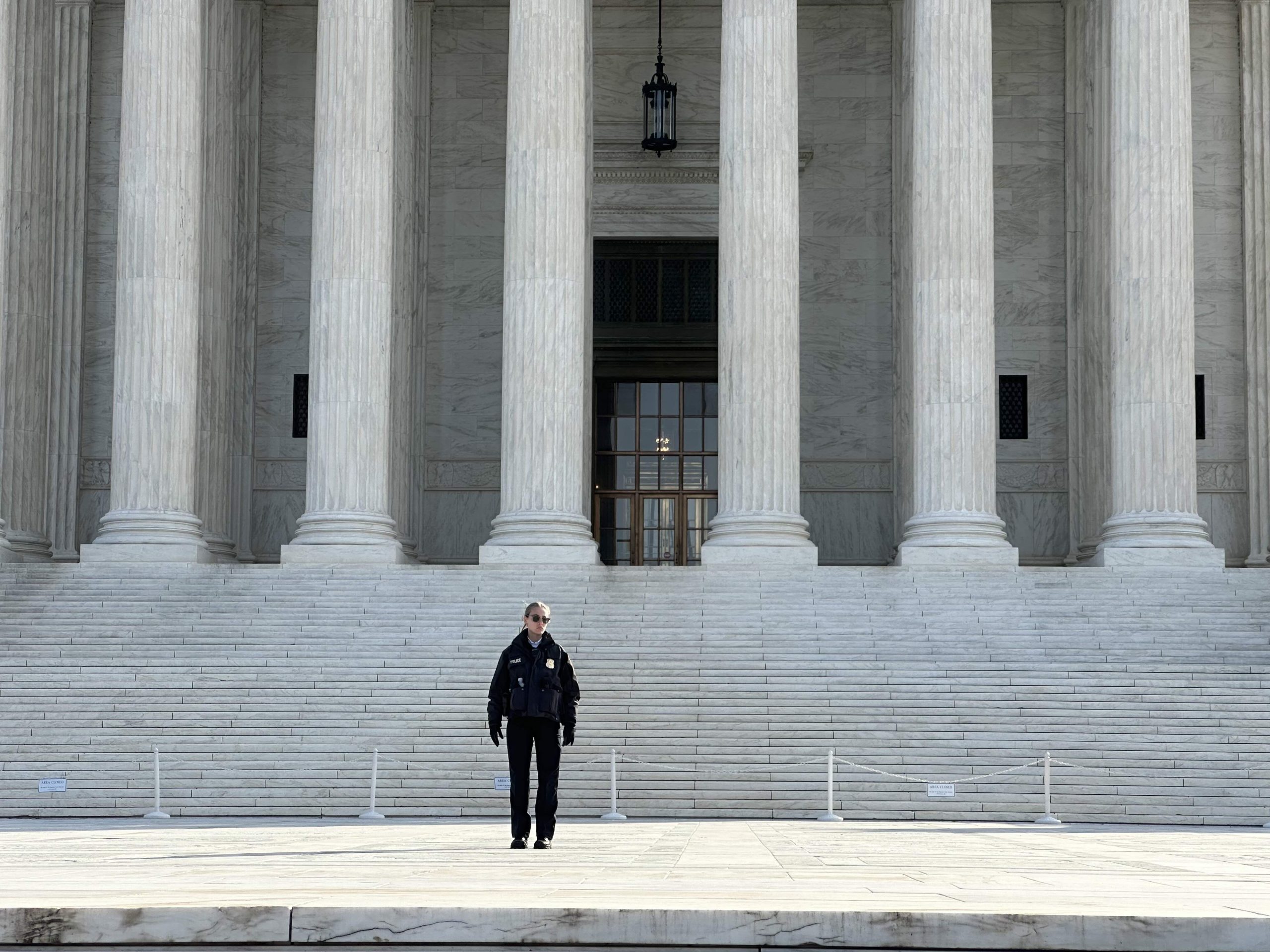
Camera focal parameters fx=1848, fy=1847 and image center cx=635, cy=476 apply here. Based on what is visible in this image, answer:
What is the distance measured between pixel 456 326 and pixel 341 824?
33412 mm

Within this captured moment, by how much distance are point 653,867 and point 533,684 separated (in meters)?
4.53

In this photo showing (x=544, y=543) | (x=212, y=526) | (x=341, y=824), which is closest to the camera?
(x=341, y=824)

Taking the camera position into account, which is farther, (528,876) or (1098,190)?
(1098,190)

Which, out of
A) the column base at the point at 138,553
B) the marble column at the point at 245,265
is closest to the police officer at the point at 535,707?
the column base at the point at 138,553

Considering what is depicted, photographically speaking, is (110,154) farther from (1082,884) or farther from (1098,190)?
(1082,884)

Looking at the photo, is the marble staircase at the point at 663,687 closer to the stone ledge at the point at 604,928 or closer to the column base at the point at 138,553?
the column base at the point at 138,553

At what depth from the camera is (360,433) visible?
4869cm

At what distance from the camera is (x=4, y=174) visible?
51531 millimetres

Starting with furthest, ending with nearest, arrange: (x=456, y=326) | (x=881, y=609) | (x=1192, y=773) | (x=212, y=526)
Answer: (x=456, y=326), (x=212, y=526), (x=881, y=609), (x=1192, y=773)

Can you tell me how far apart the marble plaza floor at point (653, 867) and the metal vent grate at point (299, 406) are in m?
30.5

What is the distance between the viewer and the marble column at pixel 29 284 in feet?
180

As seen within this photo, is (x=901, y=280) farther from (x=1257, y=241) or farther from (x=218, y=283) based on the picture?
(x=218, y=283)

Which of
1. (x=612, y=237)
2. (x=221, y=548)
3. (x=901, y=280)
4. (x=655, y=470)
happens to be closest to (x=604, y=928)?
(x=221, y=548)

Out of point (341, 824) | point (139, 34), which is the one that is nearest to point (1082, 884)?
point (341, 824)
